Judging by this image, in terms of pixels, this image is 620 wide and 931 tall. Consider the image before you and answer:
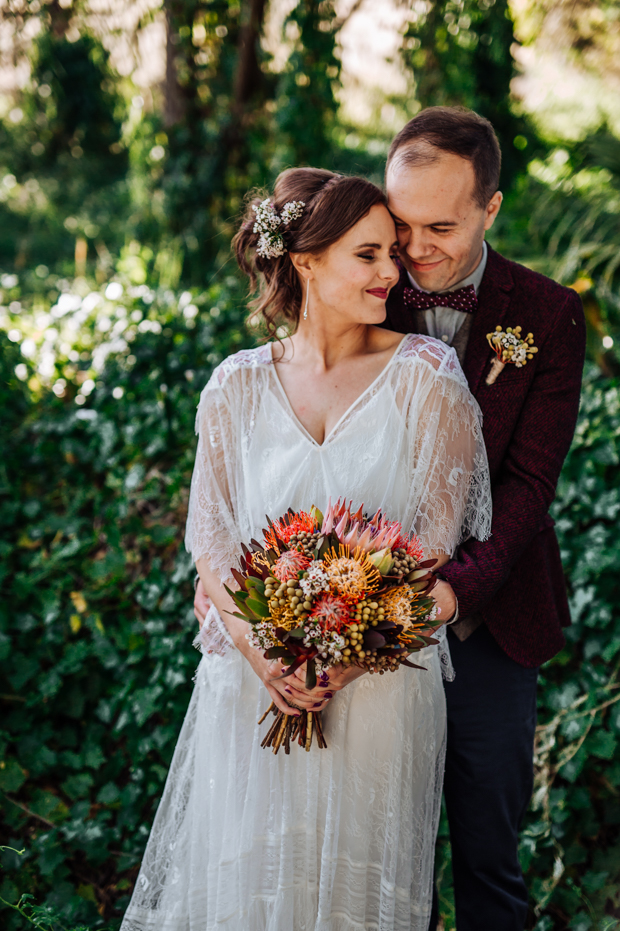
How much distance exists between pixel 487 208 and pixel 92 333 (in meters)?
2.50

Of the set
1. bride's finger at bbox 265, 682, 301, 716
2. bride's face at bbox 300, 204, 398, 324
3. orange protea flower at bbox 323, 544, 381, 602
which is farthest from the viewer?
bride's face at bbox 300, 204, 398, 324

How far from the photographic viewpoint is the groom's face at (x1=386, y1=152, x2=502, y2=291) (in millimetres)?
1778

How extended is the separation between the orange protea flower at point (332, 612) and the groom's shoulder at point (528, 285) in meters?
1.02

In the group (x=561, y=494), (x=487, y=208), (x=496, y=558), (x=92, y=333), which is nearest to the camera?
(x=496, y=558)

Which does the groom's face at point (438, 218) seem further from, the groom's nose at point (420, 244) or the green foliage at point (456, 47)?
the green foliage at point (456, 47)

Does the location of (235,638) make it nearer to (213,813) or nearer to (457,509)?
(213,813)

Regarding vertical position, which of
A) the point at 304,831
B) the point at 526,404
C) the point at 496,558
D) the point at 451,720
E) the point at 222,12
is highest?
the point at 222,12

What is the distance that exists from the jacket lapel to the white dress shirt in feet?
0.10

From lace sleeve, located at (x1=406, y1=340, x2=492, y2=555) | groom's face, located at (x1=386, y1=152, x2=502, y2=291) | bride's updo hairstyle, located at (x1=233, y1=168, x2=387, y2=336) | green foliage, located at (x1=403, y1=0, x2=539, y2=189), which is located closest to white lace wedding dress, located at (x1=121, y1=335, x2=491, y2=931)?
lace sleeve, located at (x1=406, y1=340, x2=492, y2=555)

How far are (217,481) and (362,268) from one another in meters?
0.71

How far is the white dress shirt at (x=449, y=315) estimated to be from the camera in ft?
6.36

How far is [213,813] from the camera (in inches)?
72.9

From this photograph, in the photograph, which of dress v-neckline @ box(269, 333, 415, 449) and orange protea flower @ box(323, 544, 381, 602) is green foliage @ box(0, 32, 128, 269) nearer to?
dress v-neckline @ box(269, 333, 415, 449)

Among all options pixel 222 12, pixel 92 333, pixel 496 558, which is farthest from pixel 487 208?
pixel 222 12
